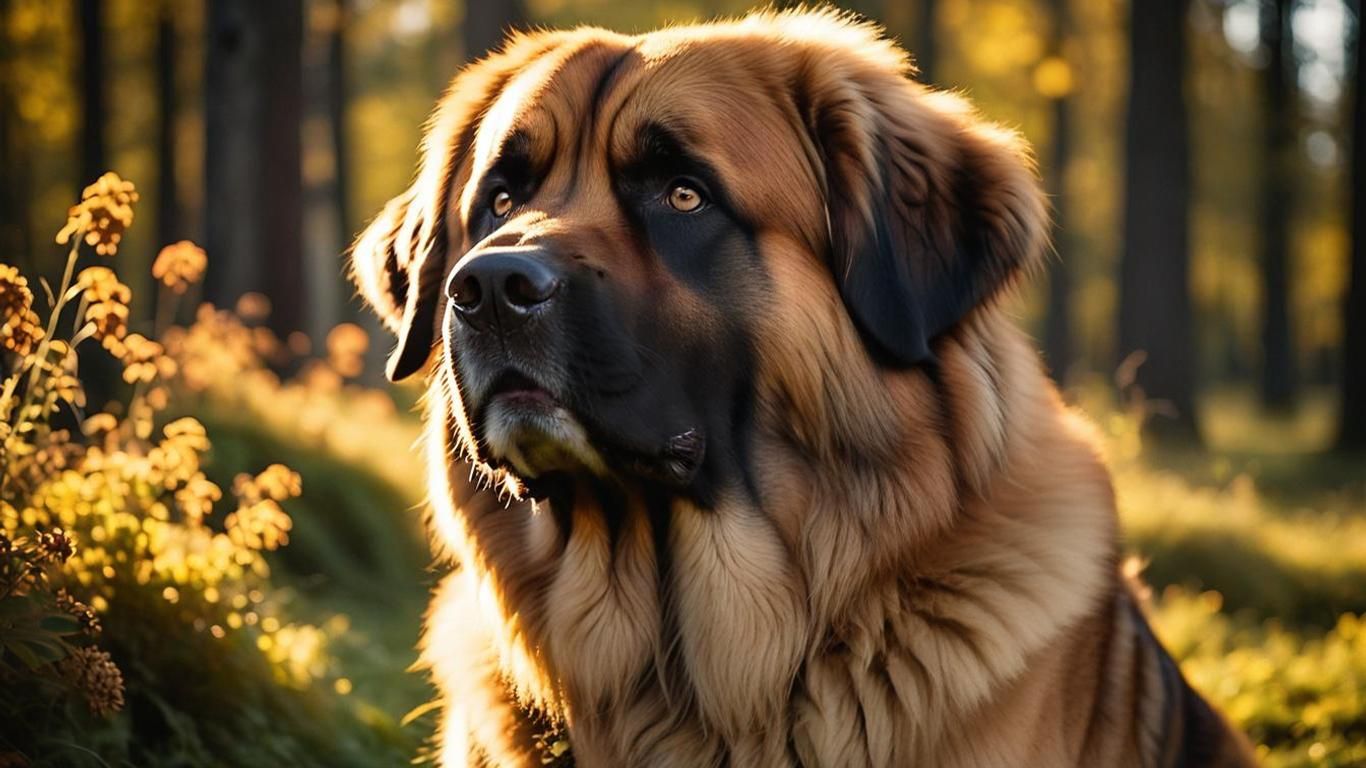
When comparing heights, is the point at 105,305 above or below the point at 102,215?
below

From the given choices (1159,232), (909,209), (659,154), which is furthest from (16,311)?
(1159,232)

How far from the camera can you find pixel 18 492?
375 cm

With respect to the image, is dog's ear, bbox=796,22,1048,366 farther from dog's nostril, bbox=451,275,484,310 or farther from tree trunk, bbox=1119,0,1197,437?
tree trunk, bbox=1119,0,1197,437

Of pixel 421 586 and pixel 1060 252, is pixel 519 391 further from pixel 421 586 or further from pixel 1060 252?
pixel 1060 252

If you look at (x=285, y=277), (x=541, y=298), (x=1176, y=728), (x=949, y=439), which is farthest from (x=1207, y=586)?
(x=285, y=277)

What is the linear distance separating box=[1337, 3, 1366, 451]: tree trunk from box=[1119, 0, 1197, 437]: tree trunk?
5.61ft

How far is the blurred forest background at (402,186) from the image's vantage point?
5.36 m

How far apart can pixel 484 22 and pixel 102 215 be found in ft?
26.0

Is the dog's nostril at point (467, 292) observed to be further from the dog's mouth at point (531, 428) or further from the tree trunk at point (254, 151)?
the tree trunk at point (254, 151)

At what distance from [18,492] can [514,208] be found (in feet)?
5.28

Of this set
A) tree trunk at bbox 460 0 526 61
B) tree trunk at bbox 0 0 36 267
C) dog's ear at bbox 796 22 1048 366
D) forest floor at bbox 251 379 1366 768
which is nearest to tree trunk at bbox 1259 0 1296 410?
forest floor at bbox 251 379 1366 768

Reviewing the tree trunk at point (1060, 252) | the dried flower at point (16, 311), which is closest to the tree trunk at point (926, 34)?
the tree trunk at point (1060, 252)

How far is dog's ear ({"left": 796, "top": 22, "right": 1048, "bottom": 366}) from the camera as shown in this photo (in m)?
3.12

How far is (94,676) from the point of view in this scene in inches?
122
